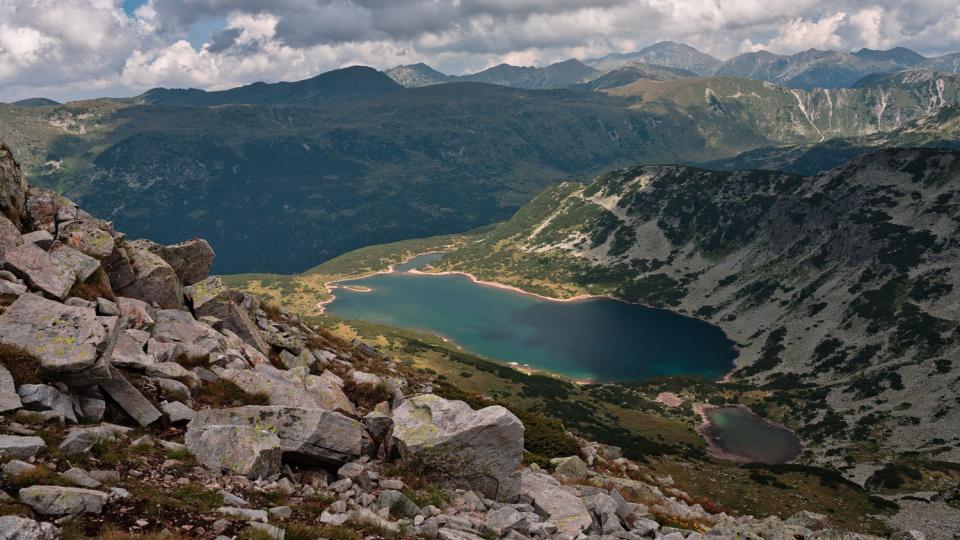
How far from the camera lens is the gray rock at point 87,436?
15.0 metres

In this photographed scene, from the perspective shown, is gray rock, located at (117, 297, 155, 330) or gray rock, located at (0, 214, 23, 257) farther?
gray rock, located at (117, 297, 155, 330)

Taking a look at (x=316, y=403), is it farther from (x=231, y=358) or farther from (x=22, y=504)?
(x=22, y=504)

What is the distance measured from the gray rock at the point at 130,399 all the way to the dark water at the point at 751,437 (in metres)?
139

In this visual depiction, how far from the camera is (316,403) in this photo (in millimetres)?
25125

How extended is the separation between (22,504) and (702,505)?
127ft

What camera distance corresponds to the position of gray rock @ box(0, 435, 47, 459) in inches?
537

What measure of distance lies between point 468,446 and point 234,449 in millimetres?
9185

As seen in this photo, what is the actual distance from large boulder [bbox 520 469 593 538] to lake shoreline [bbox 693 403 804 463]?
116946mm

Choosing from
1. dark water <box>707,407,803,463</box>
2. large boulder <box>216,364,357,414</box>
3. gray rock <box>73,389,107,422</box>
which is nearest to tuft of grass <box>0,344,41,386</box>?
gray rock <box>73,389,107,422</box>

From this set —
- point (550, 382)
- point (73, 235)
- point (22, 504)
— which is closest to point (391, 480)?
point (22, 504)

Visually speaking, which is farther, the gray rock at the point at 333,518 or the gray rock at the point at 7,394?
the gray rock at the point at 333,518

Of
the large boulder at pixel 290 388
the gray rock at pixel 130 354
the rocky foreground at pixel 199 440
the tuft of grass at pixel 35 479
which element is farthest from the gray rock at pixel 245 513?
the gray rock at pixel 130 354

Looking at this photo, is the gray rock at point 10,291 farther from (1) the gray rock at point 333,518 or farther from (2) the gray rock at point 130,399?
(1) the gray rock at point 333,518

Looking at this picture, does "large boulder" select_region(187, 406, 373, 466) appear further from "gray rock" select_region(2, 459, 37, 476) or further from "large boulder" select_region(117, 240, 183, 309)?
"large boulder" select_region(117, 240, 183, 309)
